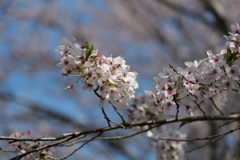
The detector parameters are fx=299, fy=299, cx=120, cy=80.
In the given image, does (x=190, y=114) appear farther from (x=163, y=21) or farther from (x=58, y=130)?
(x=58, y=130)

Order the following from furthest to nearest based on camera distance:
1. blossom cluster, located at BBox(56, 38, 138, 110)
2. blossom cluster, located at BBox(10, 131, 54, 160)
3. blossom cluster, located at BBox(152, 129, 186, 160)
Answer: blossom cluster, located at BBox(152, 129, 186, 160), blossom cluster, located at BBox(10, 131, 54, 160), blossom cluster, located at BBox(56, 38, 138, 110)

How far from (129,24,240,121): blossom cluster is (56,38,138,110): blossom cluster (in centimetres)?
21

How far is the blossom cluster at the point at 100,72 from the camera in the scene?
4.91 feet

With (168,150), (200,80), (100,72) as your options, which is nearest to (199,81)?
(200,80)

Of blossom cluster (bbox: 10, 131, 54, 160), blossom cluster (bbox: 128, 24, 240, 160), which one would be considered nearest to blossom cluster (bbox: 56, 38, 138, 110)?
blossom cluster (bbox: 128, 24, 240, 160)

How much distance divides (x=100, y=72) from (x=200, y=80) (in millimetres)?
597

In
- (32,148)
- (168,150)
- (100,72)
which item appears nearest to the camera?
(100,72)

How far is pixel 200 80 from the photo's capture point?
1701 millimetres

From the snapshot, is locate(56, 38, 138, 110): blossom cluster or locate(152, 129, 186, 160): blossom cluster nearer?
locate(56, 38, 138, 110): blossom cluster

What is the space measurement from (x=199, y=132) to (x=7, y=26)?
4.97m

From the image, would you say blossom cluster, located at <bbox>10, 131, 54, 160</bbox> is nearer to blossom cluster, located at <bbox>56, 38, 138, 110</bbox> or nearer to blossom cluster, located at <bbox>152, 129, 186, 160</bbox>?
blossom cluster, located at <bbox>56, 38, 138, 110</bbox>

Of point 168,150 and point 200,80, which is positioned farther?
point 168,150

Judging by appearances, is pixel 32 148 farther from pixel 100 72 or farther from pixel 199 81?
pixel 199 81

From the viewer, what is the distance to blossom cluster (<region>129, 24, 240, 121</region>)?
155 centimetres
